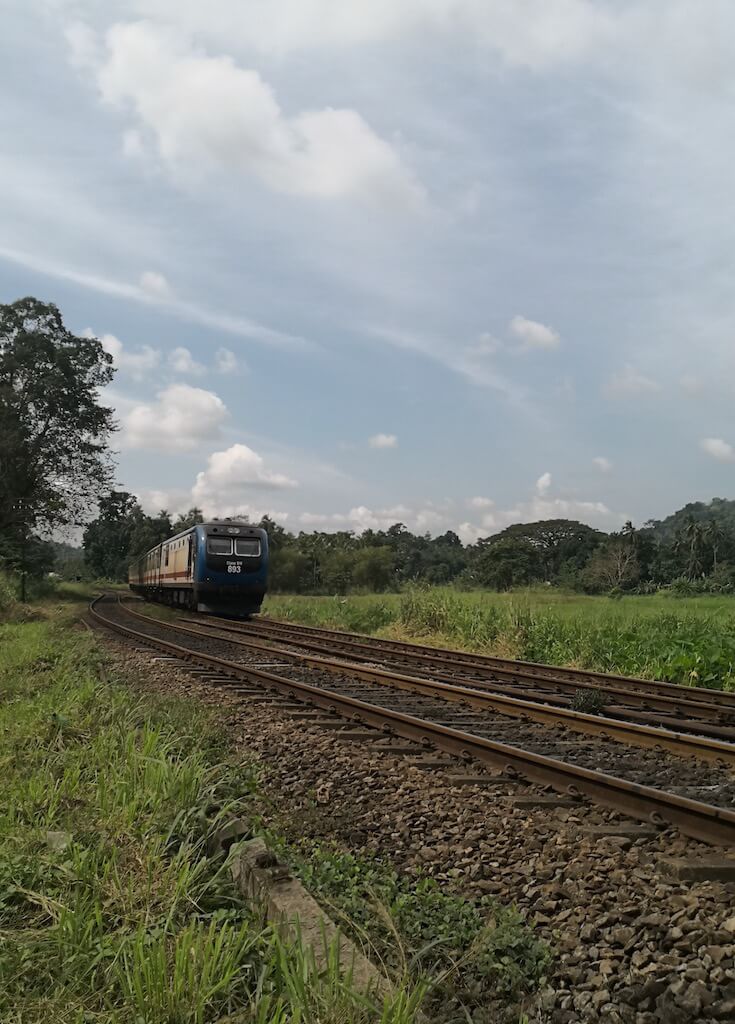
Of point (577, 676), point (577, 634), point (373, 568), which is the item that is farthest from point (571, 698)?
point (373, 568)

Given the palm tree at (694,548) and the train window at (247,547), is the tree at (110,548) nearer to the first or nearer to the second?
the palm tree at (694,548)

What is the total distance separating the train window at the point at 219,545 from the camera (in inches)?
906

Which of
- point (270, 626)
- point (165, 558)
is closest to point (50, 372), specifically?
point (165, 558)

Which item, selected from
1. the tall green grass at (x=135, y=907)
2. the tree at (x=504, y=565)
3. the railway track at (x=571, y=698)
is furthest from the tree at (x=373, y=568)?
the tall green grass at (x=135, y=907)

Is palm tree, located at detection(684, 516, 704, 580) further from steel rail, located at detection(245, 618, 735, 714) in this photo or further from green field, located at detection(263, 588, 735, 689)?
steel rail, located at detection(245, 618, 735, 714)

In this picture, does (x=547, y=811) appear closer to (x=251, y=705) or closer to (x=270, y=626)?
(x=251, y=705)

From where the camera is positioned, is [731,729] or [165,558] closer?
[731,729]

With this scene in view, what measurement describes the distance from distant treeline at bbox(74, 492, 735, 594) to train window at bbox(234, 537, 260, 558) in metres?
18.4

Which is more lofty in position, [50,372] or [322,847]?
[50,372]

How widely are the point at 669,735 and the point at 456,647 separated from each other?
9.87 metres

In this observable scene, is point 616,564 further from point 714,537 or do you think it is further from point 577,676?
point 577,676

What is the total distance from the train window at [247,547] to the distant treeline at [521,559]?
60.3ft

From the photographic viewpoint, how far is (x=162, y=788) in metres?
4.06

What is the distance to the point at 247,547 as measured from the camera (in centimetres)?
2367
